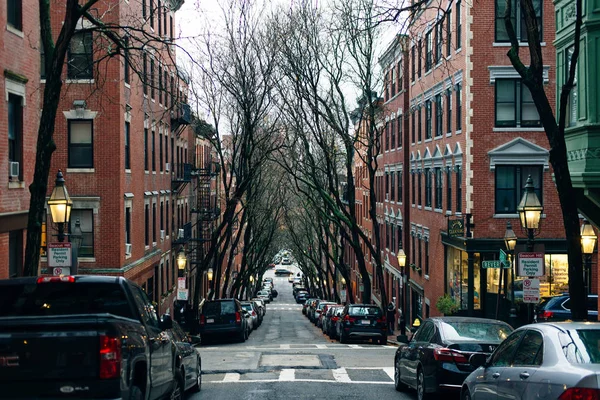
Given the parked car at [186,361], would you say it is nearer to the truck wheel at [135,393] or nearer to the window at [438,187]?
the truck wheel at [135,393]

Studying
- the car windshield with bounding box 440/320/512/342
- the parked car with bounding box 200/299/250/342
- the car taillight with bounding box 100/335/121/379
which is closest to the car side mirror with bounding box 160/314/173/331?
the car taillight with bounding box 100/335/121/379

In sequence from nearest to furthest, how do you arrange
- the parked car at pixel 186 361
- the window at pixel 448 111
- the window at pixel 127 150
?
1. the parked car at pixel 186 361
2. the window at pixel 127 150
3. the window at pixel 448 111

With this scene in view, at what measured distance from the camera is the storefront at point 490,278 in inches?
1262

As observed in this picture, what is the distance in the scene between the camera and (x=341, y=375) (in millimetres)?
17188

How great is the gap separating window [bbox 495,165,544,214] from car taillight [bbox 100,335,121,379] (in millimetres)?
26165

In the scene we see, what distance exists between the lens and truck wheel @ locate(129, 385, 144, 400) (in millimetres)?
8728

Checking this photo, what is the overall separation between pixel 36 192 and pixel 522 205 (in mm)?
11056

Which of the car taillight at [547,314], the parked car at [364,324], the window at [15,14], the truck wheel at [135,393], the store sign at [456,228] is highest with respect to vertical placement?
the window at [15,14]

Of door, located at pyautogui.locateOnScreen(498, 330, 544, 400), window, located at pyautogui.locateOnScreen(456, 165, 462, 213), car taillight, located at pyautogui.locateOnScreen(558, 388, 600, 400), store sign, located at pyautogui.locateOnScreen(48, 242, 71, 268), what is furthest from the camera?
window, located at pyautogui.locateOnScreen(456, 165, 462, 213)

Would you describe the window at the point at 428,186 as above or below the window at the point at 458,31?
below

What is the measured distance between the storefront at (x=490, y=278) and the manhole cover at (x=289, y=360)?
43.9 ft

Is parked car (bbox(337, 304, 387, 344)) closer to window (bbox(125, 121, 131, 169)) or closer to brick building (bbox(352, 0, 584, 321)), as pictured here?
brick building (bbox(352, 0, 584, 321))

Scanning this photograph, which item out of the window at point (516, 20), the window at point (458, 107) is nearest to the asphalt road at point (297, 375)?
the window at point (458, 107)

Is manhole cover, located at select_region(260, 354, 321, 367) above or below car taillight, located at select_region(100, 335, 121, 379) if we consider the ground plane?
below
